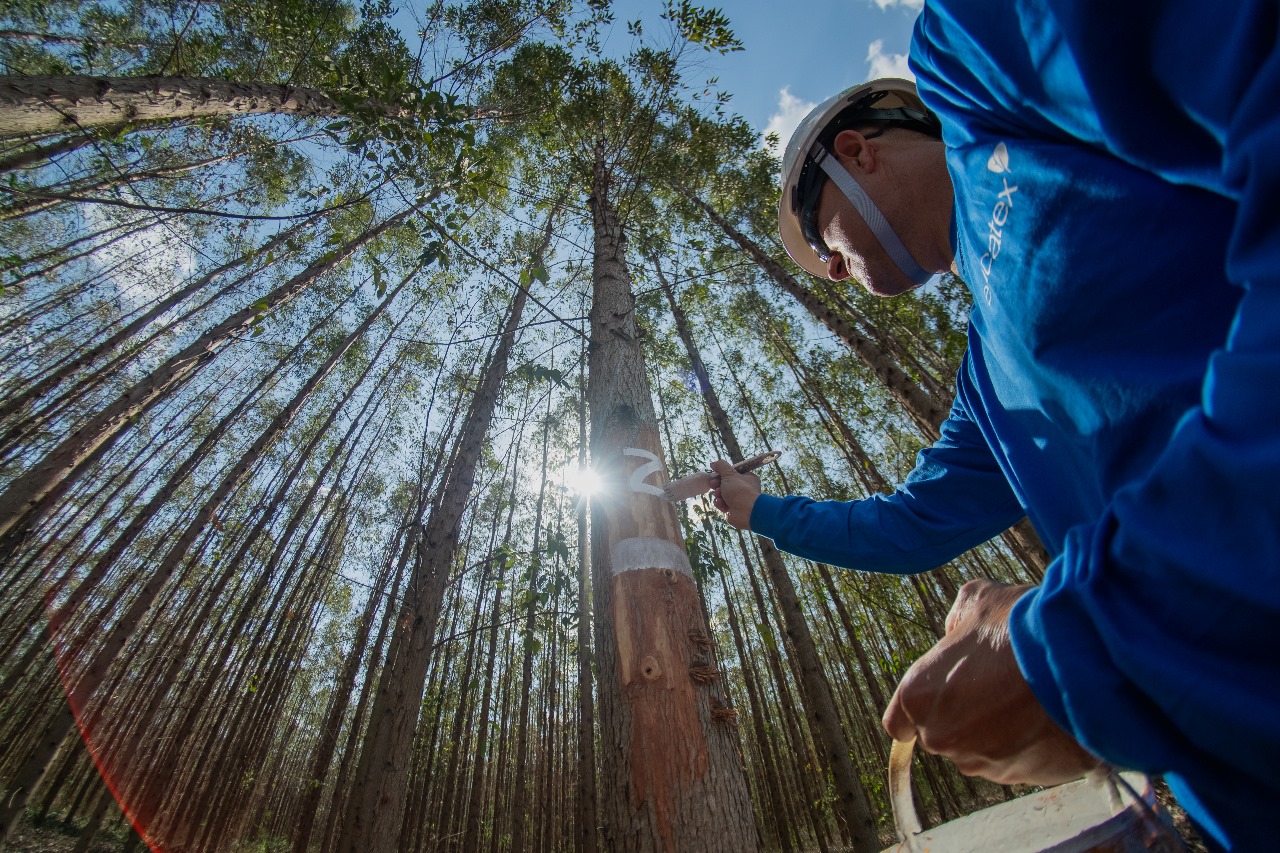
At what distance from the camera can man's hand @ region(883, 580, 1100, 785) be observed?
0.59m

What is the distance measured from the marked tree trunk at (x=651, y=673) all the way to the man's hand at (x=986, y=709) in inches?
39.5

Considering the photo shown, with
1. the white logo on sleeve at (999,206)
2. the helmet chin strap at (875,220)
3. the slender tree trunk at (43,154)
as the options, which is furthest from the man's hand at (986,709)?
the slender tree trunk at (43,154)

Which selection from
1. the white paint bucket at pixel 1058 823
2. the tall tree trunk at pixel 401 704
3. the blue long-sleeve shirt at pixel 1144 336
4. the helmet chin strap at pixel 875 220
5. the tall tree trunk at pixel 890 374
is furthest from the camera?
the tall tree trunk at pixel 890 374

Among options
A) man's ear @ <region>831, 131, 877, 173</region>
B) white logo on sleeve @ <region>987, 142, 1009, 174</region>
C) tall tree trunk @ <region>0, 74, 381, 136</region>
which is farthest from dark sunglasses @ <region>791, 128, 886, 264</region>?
tall tree trunk @ <region>0, 74, 381, 136</region>

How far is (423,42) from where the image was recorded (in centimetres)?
393

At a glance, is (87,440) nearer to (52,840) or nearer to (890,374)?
(890,374)

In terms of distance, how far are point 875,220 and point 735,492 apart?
99 cm

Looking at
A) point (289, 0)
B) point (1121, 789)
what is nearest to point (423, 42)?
point (289, 0)

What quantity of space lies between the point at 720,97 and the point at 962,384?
7707mm

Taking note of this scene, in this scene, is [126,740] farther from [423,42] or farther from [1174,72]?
[1174,72]

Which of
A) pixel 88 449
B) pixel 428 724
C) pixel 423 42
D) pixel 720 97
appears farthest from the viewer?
pixel 428 724

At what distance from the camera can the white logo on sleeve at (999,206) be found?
0.67 m

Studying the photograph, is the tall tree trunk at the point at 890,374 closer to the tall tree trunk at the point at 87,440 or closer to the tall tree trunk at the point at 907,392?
the tall tree trunk at the point at 907,392

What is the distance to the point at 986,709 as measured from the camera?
1.99 ft
